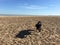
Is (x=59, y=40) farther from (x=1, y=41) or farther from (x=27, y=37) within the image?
(x=1, y=41)

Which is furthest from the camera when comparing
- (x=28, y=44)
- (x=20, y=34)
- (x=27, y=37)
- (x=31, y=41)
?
(x=20, y=34)

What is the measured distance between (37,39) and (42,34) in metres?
2.28

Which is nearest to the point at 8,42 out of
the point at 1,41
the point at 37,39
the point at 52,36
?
the point at 1,41

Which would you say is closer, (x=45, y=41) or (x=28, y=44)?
(x=28, y=44)

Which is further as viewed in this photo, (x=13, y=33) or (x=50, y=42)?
(x=13, y=33)

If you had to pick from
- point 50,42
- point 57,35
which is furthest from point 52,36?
point 50,42

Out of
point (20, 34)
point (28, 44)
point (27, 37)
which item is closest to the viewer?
point (28, 44)

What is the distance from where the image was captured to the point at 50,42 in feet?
53.0

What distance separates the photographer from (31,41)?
16203mm

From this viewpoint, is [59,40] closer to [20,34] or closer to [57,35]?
[57,35]

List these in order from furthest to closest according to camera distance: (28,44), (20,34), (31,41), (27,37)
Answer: (20,34) → (27,37) → (31,41) → (28,44)

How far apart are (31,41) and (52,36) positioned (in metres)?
4.00

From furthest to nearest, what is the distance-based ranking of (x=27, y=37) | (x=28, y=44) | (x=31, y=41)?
(x=27, y=37) < (x=31, y=41) < (x=28, y=44)

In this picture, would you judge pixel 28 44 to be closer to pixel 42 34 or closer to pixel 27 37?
pixel 27 37
